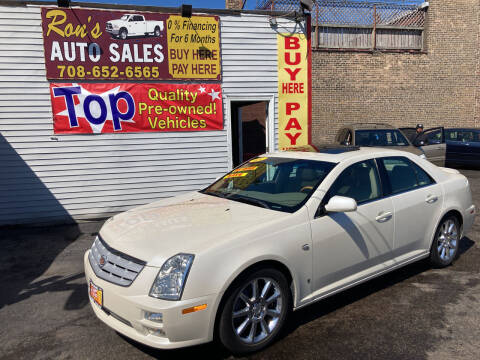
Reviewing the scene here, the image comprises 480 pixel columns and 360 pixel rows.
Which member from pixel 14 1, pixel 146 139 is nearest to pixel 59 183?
pixel 146 139

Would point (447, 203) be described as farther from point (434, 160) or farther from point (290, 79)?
point (434, 160)

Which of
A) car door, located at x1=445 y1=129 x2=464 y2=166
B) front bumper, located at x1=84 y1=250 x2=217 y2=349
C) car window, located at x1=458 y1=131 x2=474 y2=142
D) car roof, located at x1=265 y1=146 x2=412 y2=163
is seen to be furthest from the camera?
car door, located at x1=445 y1=129 x2=464 y2=166

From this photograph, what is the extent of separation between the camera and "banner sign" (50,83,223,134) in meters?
7.86

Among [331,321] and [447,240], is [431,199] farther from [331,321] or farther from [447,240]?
[331,321]

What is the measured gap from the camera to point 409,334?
3.49m

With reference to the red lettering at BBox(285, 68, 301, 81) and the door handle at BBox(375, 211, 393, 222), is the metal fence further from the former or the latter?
the door handle at BBox(375, 211, 393, 222)

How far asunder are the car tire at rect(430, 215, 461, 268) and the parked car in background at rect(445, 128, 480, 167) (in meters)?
10.4

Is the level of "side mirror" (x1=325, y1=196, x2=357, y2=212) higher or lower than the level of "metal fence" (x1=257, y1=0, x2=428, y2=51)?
lower

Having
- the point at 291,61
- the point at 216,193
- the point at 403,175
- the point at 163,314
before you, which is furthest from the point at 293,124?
the point at 163,314

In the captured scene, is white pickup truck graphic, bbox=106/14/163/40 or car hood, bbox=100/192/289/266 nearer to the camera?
car hood, bbox=100/192/289/266

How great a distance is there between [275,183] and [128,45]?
17.4ft

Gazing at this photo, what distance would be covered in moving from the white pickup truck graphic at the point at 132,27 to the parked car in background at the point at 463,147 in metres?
11.4

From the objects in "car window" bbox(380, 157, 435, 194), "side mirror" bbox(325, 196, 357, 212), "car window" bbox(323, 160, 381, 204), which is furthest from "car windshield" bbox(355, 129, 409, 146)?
"side mirror" bbox(325, 196, 357, 212)

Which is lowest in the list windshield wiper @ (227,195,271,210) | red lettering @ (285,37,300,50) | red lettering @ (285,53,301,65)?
windshield wiper @ (227,195,271,210)
